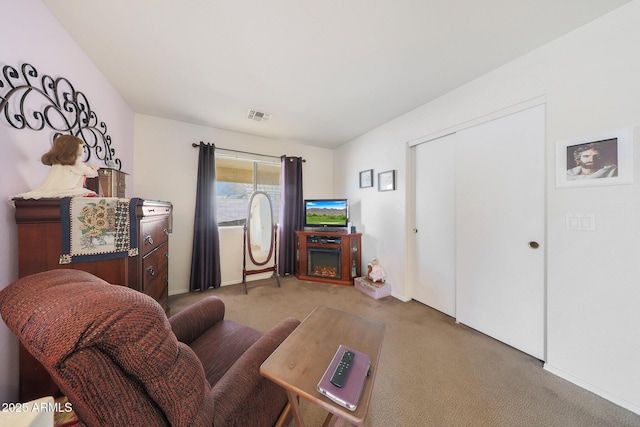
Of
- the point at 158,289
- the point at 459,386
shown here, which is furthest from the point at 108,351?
the point at 459,386

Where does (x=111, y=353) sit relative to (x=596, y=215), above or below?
below

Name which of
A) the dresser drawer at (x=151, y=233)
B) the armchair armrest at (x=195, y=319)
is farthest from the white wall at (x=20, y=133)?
the armchair armrest at (x=195, y=319)

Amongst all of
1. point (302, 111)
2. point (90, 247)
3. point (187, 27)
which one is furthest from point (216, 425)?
point (302, 111)

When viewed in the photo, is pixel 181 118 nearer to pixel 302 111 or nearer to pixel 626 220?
pixel 302 111

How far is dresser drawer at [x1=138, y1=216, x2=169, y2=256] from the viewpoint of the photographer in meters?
1.49

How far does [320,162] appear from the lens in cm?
411

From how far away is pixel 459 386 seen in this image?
1.44 meters

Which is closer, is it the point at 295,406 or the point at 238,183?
the point at 295,406

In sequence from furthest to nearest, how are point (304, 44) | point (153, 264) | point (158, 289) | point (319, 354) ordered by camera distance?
1. point (158, 289)
2. point (153, 264)
3. point (304, 44)
4. point (319, 354)

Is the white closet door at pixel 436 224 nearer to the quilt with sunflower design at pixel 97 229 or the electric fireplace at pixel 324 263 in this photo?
the electric fireplace at pixel 324 263

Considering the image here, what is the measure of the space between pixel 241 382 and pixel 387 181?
2.74 meters

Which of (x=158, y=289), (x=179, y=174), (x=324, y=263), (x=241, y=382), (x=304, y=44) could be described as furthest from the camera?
(x=324, y=263)

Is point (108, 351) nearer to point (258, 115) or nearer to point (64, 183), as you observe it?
point (64, 183)

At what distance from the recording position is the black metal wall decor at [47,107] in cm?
112
